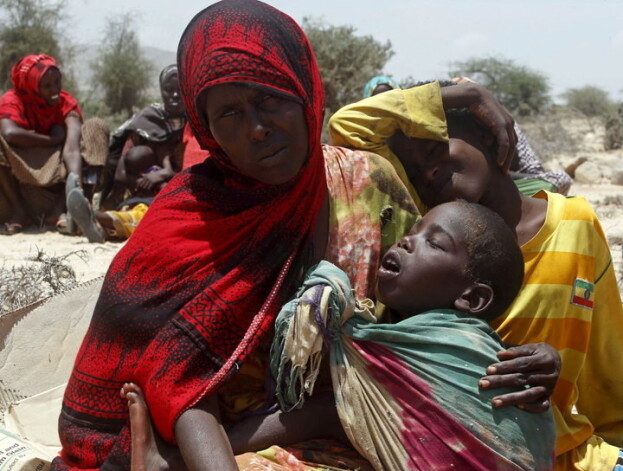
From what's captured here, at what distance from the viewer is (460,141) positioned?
2.53 meters

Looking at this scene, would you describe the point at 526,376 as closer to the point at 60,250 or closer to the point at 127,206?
the point at 60,250

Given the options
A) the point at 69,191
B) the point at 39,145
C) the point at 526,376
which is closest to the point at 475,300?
the point at 526,376

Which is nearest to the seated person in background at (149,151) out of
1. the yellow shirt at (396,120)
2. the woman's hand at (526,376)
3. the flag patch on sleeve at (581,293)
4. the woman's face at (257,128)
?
the yellow shirt at (396,120)

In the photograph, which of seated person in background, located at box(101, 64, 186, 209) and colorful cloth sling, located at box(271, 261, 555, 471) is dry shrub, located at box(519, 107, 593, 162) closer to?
seated person in background, located at box(101, 64, 186, 209)

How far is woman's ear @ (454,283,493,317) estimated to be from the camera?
7.04 feet

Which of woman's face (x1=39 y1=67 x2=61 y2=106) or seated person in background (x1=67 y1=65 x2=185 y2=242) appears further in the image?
woman's face (x1=39 y1=67 x2=61 y2=106)

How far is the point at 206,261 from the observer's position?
7.14 ft

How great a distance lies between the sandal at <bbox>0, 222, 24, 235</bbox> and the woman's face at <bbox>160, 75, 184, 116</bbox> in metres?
1.99

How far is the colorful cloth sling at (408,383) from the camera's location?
6.55 ft

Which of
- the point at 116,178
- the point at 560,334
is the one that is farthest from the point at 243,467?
the point at 116,178

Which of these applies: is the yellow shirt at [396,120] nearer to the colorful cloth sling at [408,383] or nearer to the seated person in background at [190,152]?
the colorful cloth sling at [408,383]

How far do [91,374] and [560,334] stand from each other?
1570 millimetres

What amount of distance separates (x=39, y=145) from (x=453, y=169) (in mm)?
6260

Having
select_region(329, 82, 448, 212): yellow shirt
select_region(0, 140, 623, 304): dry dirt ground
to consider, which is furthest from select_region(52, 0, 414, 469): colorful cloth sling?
select_region(0, 140, 623, 304): dry dirt ground
